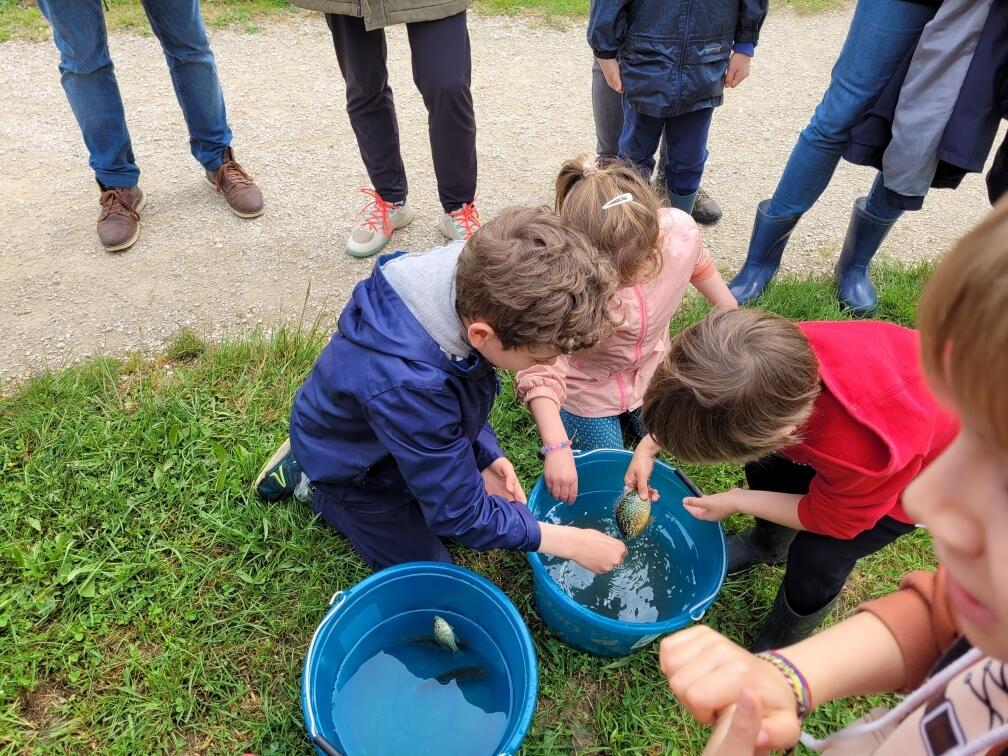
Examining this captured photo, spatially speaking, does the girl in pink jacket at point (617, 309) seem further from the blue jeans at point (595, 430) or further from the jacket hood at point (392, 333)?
the jacket hood at point (392, 333)

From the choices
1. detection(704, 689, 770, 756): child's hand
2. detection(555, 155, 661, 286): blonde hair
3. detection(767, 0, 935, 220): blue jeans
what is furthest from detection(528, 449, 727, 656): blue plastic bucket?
detection(767, 0, 935, 220): blue jeans

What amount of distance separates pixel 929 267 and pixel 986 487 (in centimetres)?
315

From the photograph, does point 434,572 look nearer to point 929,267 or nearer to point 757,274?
point 757,274

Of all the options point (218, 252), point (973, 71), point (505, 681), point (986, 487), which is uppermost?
point (986, 487)

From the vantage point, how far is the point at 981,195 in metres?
3.95

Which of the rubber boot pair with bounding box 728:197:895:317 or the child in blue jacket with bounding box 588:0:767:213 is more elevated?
the child in blue jacket with bounding box 588:0:767:213

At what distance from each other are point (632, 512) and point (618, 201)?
847 mm

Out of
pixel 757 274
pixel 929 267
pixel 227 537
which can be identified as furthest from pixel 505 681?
pixel 929 267

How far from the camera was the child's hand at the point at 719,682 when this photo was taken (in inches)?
34.5

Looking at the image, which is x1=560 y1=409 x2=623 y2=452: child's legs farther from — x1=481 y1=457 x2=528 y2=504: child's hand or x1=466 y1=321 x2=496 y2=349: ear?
x1=466 y1=321 x2=496 y2=349: ear

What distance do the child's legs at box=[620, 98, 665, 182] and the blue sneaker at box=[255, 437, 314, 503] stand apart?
5.50 ft

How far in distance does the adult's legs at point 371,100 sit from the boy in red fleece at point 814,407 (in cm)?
189

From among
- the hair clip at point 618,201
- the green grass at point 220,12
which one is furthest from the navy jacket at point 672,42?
the green grass at point 220,12

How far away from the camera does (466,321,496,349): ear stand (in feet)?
4.79
